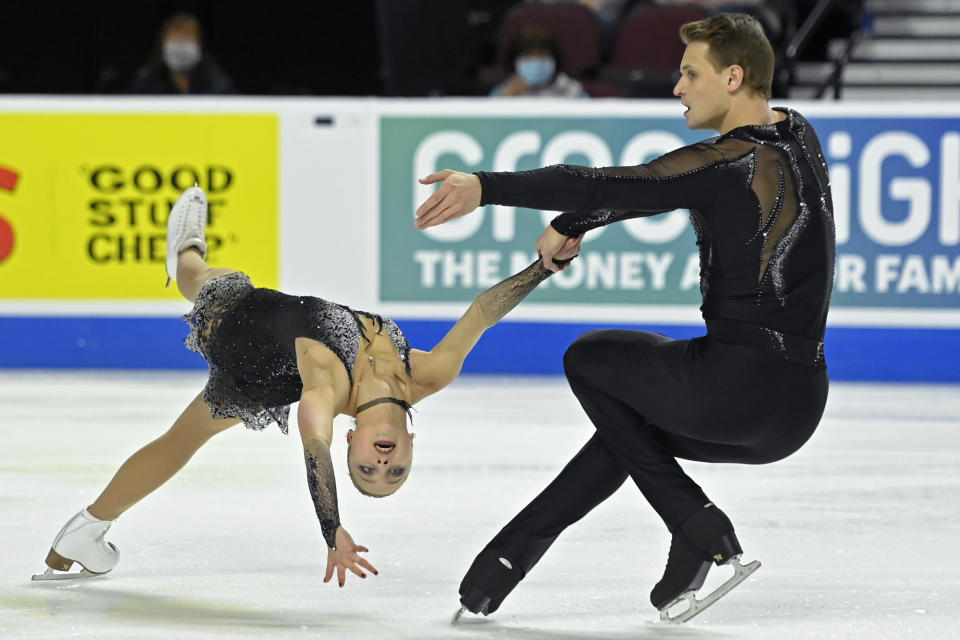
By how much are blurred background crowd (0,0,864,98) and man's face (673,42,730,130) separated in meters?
5.35

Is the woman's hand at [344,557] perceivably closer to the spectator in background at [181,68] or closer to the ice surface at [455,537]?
the ice surface at [455,537]

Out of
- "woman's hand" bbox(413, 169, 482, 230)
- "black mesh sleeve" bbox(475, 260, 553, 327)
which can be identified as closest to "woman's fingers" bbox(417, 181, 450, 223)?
"woman's hand" bbox(413, 169, 482, 230)

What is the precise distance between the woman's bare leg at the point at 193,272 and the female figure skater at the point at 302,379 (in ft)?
0.62

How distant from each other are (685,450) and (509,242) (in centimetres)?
434

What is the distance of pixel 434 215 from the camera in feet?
8.24

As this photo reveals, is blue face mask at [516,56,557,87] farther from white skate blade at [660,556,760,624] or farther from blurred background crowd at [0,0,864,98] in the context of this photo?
white skate blade at [660,556,760,624]

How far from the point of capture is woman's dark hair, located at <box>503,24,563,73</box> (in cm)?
805

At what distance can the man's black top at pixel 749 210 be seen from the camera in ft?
8.62

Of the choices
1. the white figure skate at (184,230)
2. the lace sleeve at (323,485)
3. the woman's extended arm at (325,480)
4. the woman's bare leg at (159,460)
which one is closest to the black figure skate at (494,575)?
the woman's extended arm at (325,480)

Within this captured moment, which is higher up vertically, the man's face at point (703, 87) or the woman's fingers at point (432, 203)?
the man's face at point (703, 87)

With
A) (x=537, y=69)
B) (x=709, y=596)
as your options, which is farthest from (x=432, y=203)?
(x=537, y=69)

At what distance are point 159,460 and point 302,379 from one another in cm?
44

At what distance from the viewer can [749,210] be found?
8.76ft

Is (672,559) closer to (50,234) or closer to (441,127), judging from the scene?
(441,127)
